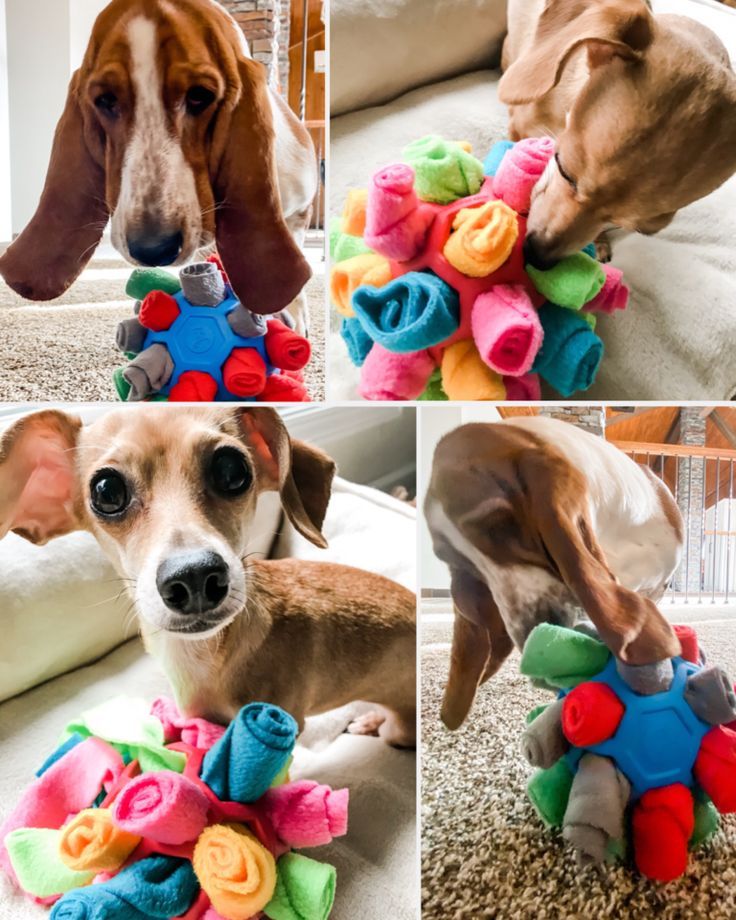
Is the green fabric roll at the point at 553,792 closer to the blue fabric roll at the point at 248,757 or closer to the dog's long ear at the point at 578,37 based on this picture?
the blue fabric roll at the point at 248,757

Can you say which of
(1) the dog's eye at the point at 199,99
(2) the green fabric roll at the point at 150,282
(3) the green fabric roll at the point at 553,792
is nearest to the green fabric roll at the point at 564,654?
(3) the green fabric roll at the point at 553,792

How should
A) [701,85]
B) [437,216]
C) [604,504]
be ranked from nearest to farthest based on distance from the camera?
[701,85]
[437,216]
[604,504]

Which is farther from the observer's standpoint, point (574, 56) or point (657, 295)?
point (657, 295)

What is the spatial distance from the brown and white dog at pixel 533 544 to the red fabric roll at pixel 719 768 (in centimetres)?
11

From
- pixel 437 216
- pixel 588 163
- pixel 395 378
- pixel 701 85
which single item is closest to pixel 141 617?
pixel 395 378

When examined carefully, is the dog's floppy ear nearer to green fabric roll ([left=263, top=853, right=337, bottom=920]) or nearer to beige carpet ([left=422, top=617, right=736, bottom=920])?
beige carpet ([left=422, top=617, right=736, bottom=920])

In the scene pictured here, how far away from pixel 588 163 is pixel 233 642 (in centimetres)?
64

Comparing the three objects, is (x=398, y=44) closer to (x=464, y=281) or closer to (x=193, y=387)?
(x=464, y=281)

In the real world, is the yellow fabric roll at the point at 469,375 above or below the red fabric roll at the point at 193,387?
above

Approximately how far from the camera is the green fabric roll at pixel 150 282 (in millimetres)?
951

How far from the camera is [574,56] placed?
85 cm

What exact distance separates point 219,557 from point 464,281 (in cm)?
39

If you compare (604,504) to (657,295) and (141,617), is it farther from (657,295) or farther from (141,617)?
(141,617)

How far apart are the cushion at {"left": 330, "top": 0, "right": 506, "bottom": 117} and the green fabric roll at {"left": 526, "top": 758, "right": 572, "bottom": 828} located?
79 cm
